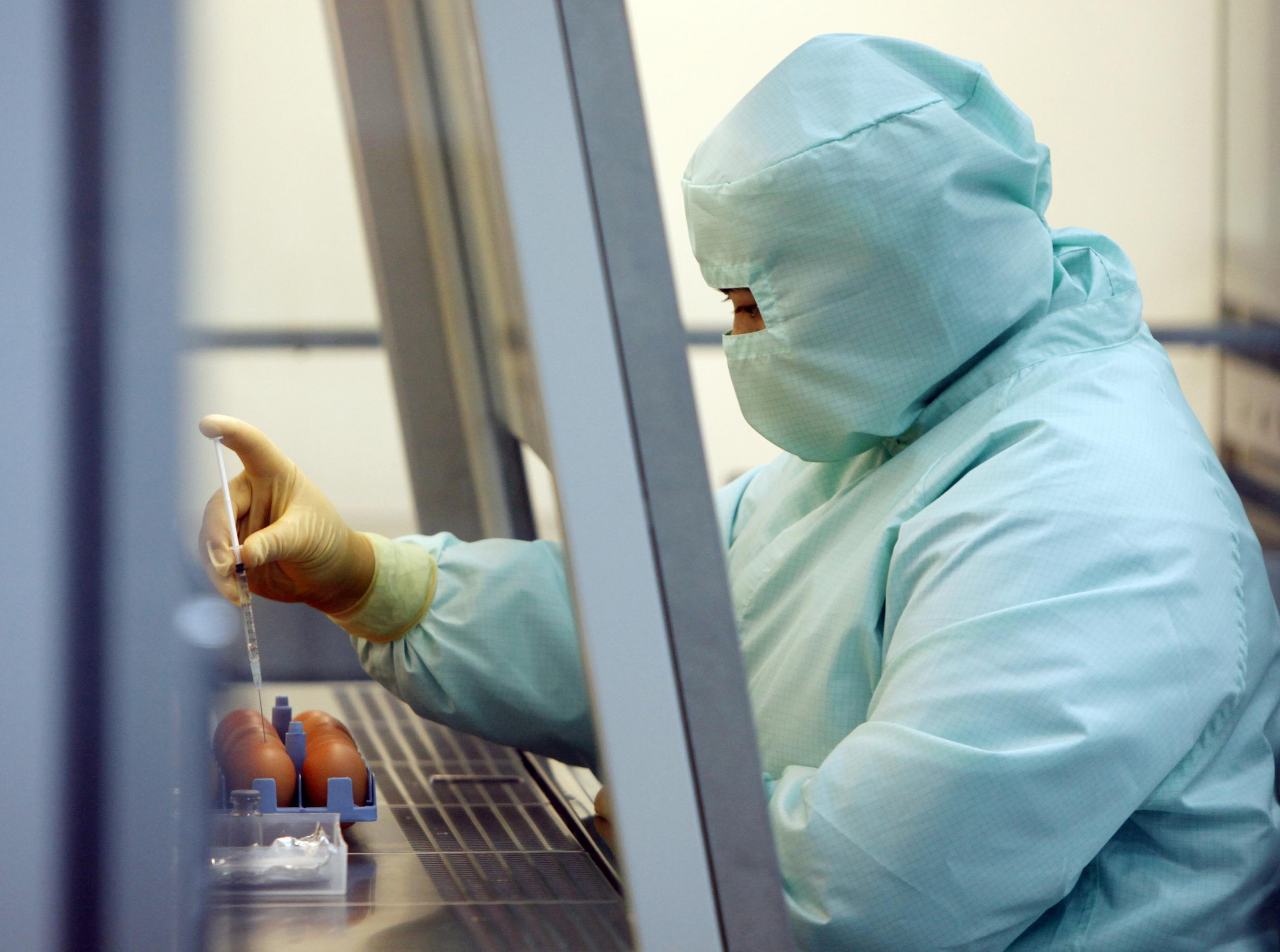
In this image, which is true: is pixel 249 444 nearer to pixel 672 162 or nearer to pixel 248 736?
pixel 248 736

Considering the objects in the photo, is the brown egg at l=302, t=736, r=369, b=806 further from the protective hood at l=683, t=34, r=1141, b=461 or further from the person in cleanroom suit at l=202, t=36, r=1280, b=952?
the protective hood at l=683, t=34, r=1141, b=461

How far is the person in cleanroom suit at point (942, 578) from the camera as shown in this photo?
0.65m

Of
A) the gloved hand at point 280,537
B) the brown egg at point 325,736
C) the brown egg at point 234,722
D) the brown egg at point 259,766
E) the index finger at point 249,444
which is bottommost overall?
the brown egg at point 325,736

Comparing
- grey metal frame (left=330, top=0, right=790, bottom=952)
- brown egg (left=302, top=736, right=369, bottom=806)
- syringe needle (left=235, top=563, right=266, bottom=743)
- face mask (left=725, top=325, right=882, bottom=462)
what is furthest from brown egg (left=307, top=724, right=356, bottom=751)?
A: face mask (left=725, top=325, right=882, bottom=462)

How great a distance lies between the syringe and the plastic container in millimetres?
53

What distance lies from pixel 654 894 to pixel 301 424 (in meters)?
0.28

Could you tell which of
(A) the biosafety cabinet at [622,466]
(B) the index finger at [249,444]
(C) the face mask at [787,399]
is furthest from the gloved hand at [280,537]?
(C) the face mask at [787,399]

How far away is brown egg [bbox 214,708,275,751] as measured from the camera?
384 millimetres

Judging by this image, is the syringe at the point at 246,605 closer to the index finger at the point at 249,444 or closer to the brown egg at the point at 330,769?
the index finger at the point at 249,444

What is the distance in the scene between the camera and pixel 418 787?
744mm

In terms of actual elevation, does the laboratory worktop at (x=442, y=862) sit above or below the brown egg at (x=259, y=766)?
below

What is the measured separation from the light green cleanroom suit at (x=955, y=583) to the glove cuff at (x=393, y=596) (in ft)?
0.04

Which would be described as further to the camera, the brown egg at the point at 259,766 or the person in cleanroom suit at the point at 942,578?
the person in cleanroom suit at the point at 942,578

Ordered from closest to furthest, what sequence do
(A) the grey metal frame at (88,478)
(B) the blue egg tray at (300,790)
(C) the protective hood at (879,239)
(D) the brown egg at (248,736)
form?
(A) the grey metal frame at (88,478)
(D) the brown egg at (248,736)
(B) the blue egg tray at (300,790)
(C) the protective hood at (879,239)
